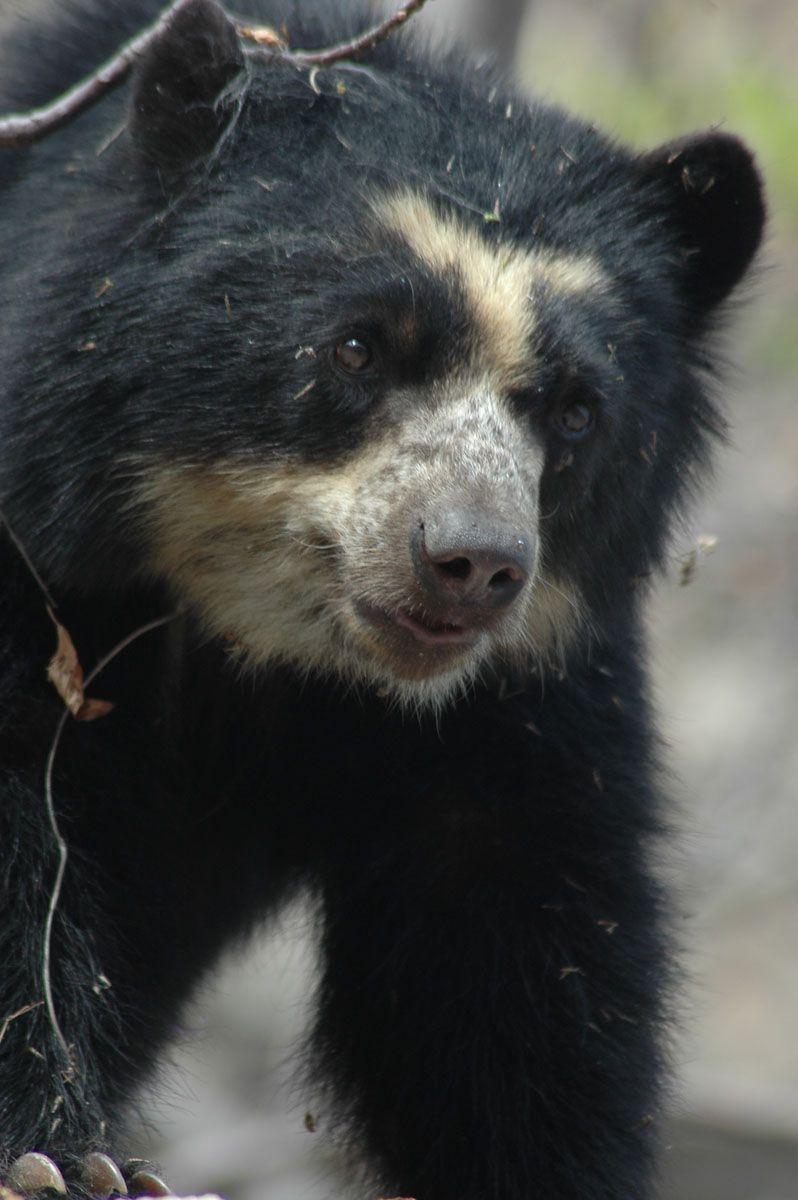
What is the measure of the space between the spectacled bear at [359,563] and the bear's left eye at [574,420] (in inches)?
0.9

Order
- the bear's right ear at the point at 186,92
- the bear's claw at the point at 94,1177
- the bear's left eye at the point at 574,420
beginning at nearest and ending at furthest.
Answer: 1. the bear's claw at the point at 94,1177
2. the bear's right ear at the point at 186,92
3. the bear's left eye at the point at 574,420

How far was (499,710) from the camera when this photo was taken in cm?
545

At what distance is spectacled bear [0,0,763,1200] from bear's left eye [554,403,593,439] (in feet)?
0.07

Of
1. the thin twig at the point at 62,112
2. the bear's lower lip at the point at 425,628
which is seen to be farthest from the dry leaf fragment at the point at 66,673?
the thin twig at the point at 62,112

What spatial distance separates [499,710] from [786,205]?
36.9ft

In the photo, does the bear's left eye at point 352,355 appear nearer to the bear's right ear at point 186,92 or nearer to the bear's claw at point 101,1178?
the bear's right ear at point 186,92

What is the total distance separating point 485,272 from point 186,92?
93 cm

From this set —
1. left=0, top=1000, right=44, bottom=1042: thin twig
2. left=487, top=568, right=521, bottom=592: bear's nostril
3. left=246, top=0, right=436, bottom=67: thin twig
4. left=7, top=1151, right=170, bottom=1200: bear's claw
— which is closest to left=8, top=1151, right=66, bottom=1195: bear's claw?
left=7, top=1151, right=170, bottom=1200: bear's claw

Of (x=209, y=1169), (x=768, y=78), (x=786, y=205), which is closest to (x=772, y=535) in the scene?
(x=786, y=205)

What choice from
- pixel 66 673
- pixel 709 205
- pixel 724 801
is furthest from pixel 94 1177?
pixel 724 801

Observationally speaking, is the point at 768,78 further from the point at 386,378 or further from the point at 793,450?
the point at 386,378

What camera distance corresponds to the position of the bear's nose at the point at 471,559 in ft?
14.0

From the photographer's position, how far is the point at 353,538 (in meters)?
4.55

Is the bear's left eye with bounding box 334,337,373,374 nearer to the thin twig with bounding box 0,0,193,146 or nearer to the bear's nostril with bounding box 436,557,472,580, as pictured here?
the bear's nostril with bounding box 436,557,472,580
